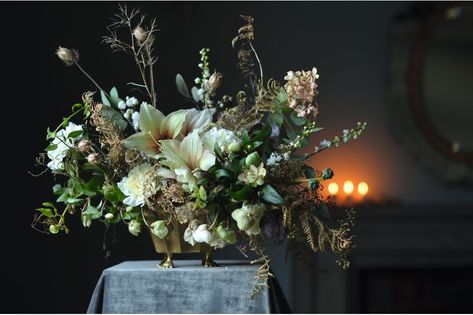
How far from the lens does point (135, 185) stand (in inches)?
67.1

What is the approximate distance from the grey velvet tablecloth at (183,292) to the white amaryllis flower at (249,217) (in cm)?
12

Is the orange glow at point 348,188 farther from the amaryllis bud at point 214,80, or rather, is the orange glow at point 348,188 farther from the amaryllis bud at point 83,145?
the amaryllis bud at point 83,145

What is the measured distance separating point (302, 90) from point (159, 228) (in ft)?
1.34

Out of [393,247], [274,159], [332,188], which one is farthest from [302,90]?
[393,247]

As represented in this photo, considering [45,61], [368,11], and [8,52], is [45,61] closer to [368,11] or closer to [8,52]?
[8,52]

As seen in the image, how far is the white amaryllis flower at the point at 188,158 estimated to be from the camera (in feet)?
5.39

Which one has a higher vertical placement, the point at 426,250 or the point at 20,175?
the point at 20,175

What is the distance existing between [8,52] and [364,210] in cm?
188

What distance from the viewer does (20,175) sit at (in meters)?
3.54

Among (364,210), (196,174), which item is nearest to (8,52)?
(364,210)

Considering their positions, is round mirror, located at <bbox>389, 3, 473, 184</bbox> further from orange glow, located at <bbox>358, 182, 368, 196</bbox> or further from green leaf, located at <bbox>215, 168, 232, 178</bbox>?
green leaf, located at <bbox>215, 168, 232, 178</bbox>

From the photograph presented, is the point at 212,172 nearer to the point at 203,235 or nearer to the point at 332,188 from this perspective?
the point at 203,235

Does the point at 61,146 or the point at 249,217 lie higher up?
the point at 61,146

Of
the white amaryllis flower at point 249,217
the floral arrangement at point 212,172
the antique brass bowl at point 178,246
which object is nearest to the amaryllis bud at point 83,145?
the floral arrangement at point 212,172
